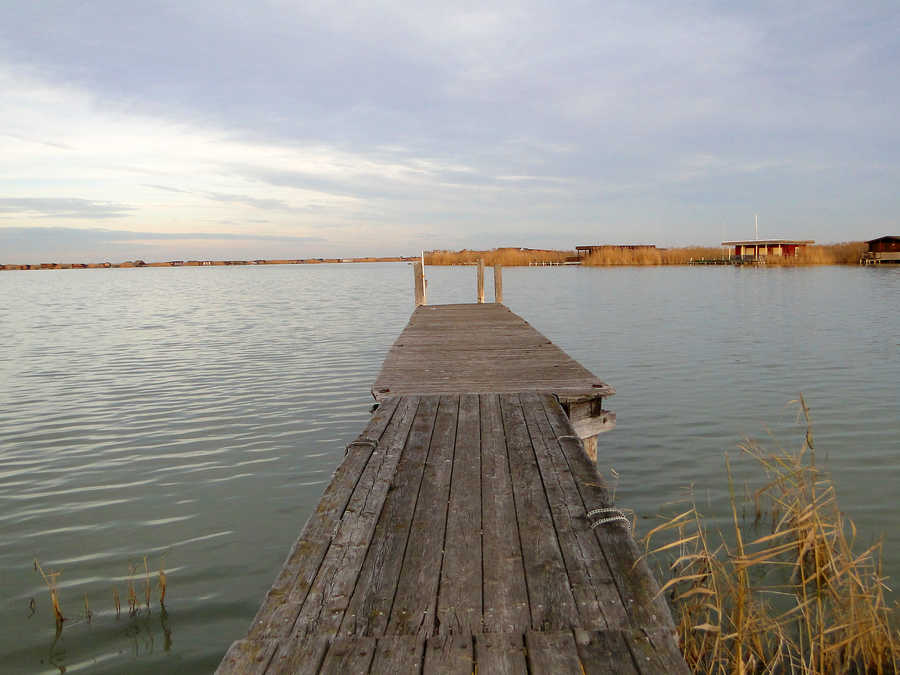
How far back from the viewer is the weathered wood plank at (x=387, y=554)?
2203 millimetres

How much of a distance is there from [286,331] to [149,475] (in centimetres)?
1204

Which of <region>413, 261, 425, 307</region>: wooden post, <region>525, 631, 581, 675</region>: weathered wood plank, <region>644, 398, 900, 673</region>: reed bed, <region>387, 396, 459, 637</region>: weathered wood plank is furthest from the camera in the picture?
<region>413, 261, 425, 307</region>: wooden post

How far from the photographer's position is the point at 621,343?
48.1 feet

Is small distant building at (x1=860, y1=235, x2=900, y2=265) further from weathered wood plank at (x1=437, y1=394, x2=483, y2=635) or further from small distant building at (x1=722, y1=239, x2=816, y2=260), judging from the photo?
weathered wood plank at (x1=437, y1=394, x2=483, y2=635)

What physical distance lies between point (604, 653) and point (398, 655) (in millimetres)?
668

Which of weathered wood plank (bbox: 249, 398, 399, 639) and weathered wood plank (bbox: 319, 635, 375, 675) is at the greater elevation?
weathered wood plank (bbox: 319, 635, 375, 675)

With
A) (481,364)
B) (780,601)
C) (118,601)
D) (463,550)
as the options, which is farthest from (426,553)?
(481,364)

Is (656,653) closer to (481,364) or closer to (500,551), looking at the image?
(500,551)

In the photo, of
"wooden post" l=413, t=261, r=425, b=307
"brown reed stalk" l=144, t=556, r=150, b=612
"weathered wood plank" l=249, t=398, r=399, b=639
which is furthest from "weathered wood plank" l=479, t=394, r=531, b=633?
"wooden post" l=413, t=261, r=425, b=307

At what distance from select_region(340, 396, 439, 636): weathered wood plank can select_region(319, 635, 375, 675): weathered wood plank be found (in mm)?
71

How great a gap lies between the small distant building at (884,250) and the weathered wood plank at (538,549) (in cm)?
6065

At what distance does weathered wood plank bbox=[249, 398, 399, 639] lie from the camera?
2203 millimetres

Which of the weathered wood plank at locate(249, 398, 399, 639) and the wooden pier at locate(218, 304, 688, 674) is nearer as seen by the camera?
the wooden pier at locate(218, 304, 688, 674)

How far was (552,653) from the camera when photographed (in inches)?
77.2
